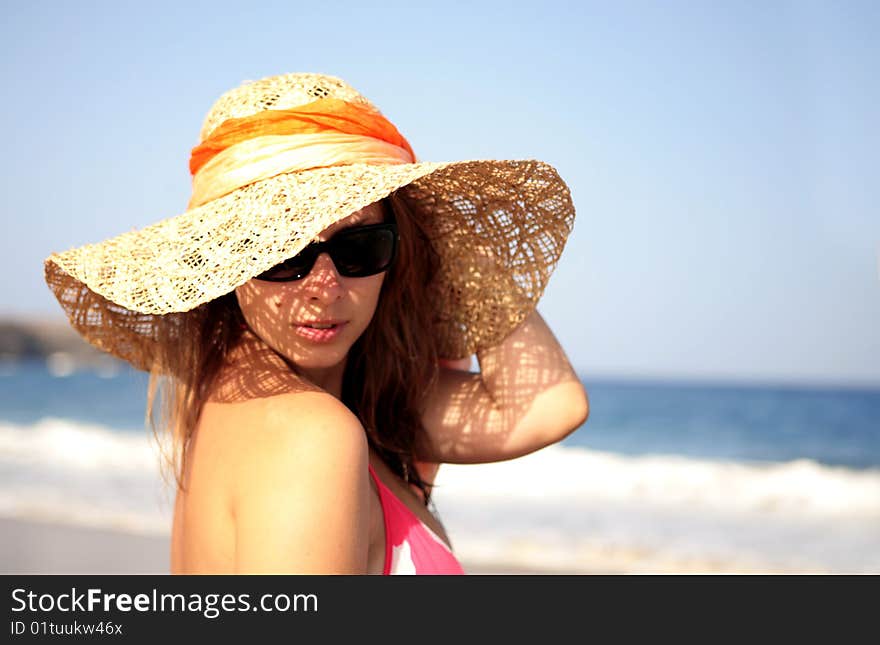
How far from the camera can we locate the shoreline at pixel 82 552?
6539 millimetres

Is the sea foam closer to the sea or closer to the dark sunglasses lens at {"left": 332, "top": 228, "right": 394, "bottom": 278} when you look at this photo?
the sea

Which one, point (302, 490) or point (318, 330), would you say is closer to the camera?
point (302, 490)

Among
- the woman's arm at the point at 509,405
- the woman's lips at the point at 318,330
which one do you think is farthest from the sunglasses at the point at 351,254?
the woman's arm at the point at 509,405

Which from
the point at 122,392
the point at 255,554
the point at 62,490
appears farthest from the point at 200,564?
the point at 122,392

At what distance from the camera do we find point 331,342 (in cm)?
171

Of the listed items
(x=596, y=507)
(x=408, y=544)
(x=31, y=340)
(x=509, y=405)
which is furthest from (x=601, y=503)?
(x=31, y=340)

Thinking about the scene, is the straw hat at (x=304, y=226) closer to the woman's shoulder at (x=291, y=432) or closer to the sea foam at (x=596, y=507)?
the woman's shoulder at (x=291, y=432)

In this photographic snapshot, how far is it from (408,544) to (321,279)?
1.89 feet

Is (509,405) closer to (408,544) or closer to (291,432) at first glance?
(408,544)

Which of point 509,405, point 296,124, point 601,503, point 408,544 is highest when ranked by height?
point 296,124

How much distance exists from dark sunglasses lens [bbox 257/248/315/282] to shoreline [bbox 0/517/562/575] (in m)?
5.52

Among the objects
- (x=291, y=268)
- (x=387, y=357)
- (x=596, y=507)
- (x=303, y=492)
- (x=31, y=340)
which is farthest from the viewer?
(x=31, y=340)

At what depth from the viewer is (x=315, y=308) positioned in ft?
5.44
